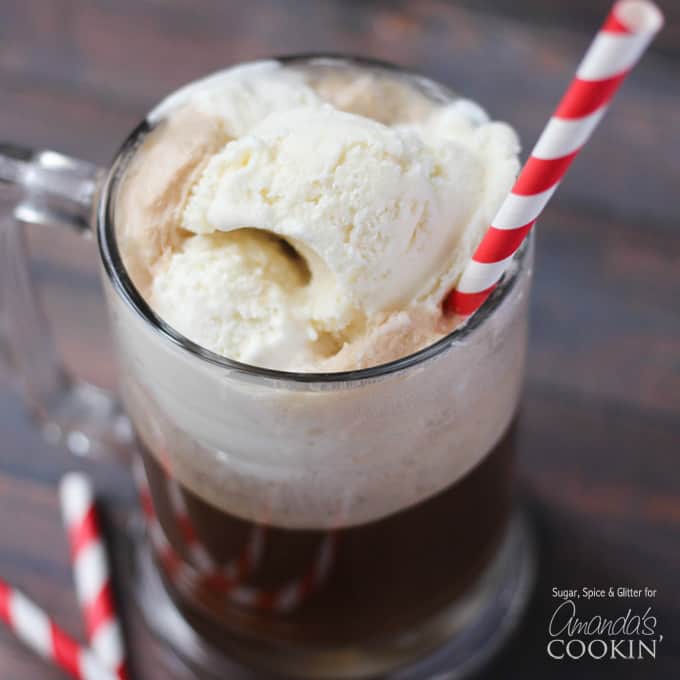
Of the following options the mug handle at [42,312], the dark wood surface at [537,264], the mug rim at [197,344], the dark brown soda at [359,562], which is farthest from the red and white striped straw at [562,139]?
the dark wood surface at [537,264]

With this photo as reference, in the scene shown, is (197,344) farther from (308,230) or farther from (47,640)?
(47,640)

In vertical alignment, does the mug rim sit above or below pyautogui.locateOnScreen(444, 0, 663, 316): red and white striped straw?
below

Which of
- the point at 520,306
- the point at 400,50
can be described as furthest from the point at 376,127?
the point at 400,50

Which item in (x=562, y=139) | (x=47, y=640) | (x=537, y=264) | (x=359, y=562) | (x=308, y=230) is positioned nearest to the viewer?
(x=562, y=139)

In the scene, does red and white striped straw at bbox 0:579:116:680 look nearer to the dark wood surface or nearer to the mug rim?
the dark wood surface

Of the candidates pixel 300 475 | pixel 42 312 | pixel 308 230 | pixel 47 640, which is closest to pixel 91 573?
pixel 47 640

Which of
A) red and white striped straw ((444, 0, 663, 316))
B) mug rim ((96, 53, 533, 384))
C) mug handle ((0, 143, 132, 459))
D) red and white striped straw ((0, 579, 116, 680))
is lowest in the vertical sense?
red and white striped straw ((0, 579, 116, 680))

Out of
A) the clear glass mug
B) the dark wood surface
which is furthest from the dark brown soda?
the dark wood surface
